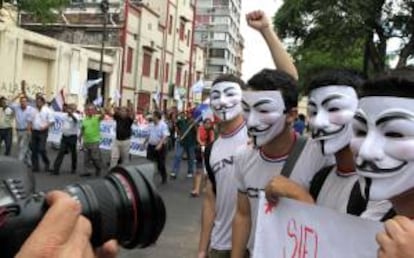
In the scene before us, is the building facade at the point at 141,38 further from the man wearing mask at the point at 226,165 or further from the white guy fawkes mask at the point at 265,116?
the white guy fawkes mask at the point at 265,116

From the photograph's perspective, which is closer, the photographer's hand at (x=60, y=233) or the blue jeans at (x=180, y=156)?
the photographer's hand at (x=60, y=233)

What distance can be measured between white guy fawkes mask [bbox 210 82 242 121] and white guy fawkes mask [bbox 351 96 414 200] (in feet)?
7.92

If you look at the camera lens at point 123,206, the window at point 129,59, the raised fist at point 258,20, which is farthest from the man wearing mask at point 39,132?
the window at point 129,59

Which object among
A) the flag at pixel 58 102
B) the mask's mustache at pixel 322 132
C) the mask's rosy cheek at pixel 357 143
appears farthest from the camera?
the flag at pixel 58 102

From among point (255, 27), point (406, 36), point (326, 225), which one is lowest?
point (326, 225)

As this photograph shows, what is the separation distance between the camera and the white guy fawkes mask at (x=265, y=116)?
12.3ft

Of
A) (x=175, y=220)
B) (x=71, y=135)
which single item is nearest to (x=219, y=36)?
(x=71, y=135)

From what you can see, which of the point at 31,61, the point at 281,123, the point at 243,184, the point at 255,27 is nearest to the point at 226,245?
the point at 243,184

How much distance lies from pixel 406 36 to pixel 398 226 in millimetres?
14584

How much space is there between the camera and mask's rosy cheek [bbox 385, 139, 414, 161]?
2.22 m

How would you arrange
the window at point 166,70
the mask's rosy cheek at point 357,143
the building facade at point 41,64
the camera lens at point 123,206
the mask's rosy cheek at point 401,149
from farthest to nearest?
the window at point 166,70
the building facade at point 41,64
the mask's rosy cheek at point 357,143
the mask's rosy cheek at point 401,149
the camera lens at point 123,206

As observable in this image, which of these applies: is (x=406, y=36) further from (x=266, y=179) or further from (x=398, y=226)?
(x=398, y=226)

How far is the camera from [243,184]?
12.7ft

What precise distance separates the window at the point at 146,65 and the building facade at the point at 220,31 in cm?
5748
